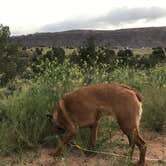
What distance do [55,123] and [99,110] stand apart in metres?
0.76

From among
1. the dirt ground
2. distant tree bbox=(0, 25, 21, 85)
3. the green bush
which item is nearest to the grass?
the green bush

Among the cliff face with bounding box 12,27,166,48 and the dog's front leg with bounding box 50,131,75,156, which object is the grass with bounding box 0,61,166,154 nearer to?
the dog's front leg with bounding box 50,131,75,156

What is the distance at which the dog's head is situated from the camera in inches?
264

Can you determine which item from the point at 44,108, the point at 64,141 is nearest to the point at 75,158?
the point at 64,141

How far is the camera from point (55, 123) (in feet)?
22.1

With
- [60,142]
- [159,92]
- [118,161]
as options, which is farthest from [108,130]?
[159,92]

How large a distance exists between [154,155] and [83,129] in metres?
1.21

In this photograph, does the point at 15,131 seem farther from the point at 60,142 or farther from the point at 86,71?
the point at 86,71

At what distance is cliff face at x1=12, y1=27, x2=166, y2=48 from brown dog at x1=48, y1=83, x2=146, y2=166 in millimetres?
92077

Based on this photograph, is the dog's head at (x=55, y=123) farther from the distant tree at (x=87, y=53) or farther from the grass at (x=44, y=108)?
the distant tree at (x=87, y=53)

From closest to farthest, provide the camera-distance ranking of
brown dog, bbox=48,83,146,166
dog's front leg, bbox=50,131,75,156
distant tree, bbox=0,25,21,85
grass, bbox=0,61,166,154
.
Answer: brown dog, bbox=48,83,146,166
dog's front leg, bbox=50,131,75,156
grass, bbox=0,61,166,154
distant tree, bbox=0,25,21,85

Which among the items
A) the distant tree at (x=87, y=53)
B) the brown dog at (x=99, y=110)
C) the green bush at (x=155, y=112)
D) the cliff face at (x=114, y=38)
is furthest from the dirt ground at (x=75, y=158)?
the cliff face at (x=114, y=38)

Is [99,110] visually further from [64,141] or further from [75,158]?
[75,158]

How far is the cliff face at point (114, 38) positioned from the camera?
101812 mm
